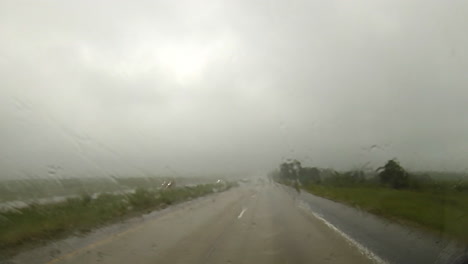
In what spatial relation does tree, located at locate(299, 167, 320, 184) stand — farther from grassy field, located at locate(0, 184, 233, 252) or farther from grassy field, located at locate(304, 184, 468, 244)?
grassy field, located at locate(0, 184, 233, 252)

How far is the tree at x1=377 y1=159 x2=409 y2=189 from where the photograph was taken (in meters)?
21.4

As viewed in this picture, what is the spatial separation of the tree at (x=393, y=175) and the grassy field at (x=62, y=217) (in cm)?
1230

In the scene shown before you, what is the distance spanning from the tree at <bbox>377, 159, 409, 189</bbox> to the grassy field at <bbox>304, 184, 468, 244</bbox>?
520mm

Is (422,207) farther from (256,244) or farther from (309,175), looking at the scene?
(309,175)

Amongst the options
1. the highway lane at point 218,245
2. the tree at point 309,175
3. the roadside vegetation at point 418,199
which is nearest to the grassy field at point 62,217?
the highway lane at point 218,245

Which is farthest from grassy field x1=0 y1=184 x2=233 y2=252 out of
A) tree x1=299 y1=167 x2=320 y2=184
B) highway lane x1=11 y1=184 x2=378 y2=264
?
tree x1=299 y1=167 x2=320 y2=184

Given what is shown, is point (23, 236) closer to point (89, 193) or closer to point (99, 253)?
point (99, 253)

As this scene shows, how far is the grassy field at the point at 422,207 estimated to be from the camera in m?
13.5

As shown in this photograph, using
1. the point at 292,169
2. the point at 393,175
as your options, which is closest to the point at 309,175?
the point at 292,169

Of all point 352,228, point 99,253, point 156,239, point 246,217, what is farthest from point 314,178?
point 99,253

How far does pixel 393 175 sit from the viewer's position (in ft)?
76.6

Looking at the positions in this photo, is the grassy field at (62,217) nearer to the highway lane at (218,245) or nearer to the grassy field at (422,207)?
the highway lane at (218,245)

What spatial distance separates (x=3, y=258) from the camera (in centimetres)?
1066

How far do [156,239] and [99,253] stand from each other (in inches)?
109
